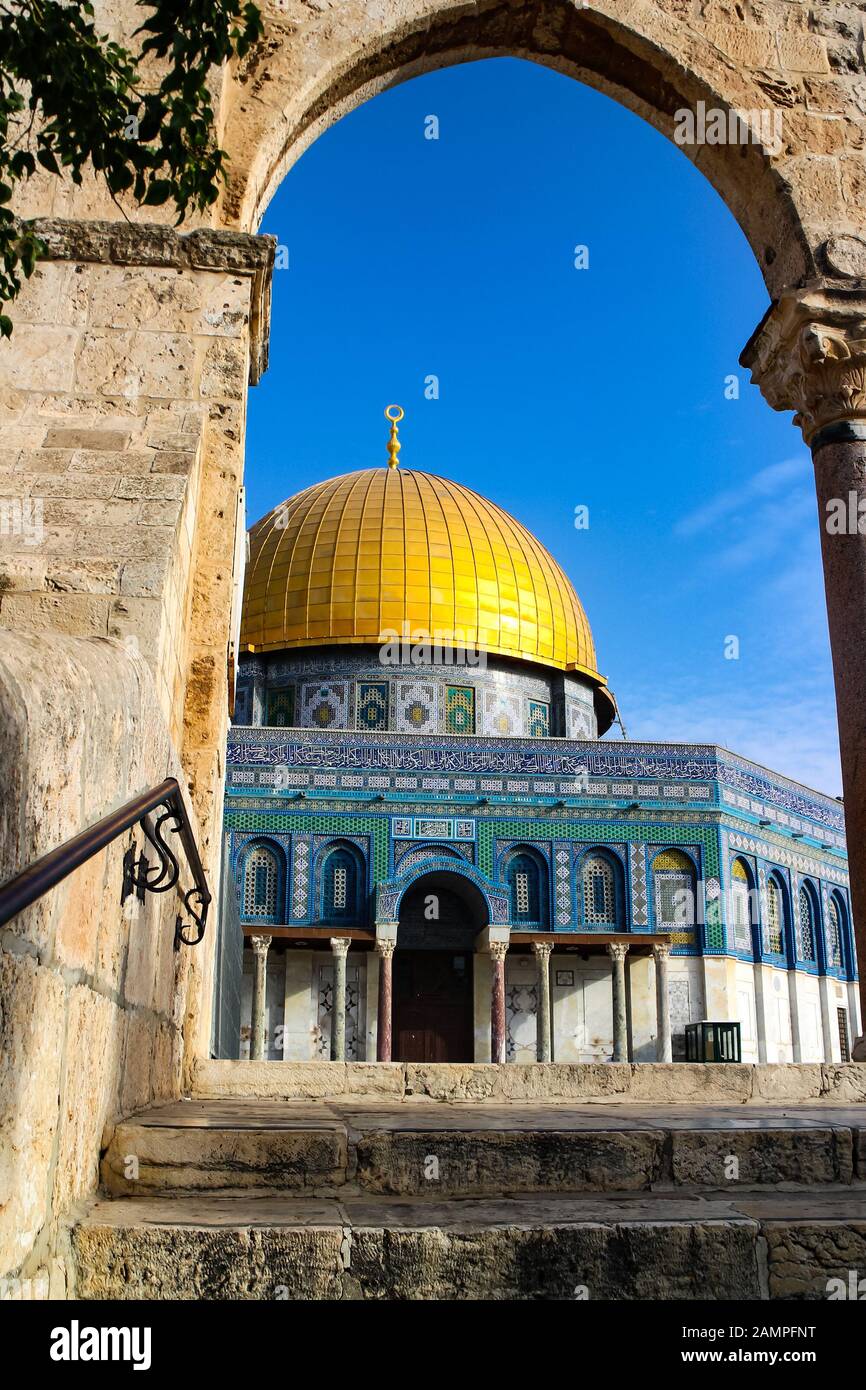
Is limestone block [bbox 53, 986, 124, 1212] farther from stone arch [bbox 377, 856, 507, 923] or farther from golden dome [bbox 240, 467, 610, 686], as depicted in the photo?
golden dome [bbox 240, 467, 610, 686]

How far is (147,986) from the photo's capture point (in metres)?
2.66

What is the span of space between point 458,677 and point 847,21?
59.9 ft

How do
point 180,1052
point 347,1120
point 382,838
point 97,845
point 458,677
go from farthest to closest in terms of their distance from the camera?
point 458,677, point 382,838, point 180,1052, point 347,1120, point 97,845

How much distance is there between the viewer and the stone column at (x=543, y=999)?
19031 millimetres

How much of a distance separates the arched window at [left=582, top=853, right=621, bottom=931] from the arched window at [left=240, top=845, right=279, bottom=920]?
5.15 meters

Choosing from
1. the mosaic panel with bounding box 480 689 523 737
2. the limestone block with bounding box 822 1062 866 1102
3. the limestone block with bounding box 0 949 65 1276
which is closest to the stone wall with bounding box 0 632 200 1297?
the limestone block with bounding box 0 949 65 1276

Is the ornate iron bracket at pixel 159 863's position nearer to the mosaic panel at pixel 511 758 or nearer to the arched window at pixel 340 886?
the arched window at pixel 340 886

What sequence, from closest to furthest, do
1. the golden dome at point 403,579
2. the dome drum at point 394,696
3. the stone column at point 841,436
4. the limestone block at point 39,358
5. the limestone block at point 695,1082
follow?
the limestone block at point 695,1082
the limestone block at point 39,358
the stone column at point 841,436
the dome drum at point 394,696
the golden dome at point 403,579

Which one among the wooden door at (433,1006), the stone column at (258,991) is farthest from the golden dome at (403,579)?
the stone column at (258,991)

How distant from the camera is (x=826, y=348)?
17.5 feet

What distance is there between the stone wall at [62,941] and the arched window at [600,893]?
18.0 meters
